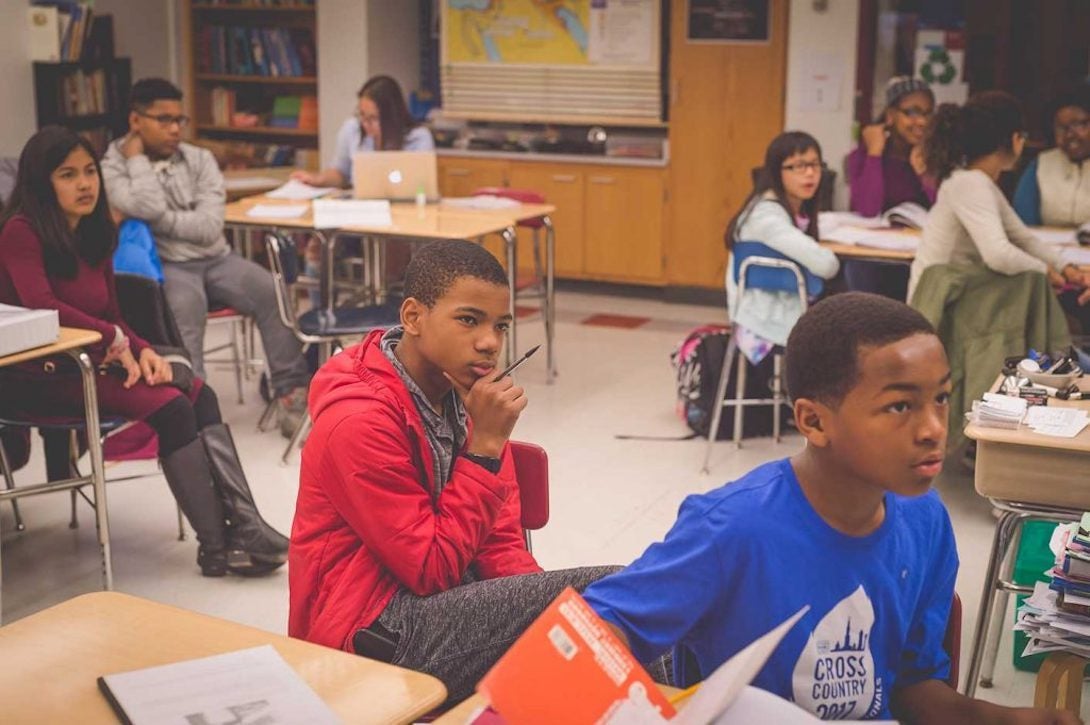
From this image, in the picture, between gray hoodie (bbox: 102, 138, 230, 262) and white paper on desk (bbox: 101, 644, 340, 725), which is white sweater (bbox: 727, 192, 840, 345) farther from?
white paper on desk (bbox: 101, 644, 340, 725)

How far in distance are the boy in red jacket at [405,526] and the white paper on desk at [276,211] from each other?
357 centimetres

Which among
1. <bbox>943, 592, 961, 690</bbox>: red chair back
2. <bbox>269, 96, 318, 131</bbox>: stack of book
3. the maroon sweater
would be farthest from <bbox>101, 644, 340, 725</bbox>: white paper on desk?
<bbox>269, 96, 318, 131</bbox>: stack of book

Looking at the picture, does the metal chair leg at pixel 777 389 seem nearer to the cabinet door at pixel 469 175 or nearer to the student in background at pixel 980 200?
the student in background at pixel 980 200

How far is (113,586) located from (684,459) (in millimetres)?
2063

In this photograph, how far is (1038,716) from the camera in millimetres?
1593

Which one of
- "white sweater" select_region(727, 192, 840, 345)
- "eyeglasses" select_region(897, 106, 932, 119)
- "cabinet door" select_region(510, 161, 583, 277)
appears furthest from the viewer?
"cabinet door" select_region(510, 161, 583, 277)

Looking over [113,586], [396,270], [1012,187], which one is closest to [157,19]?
[396,270]

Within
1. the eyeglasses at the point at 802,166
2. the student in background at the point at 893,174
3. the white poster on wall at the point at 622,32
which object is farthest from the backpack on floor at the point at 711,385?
the white poster on wall at the point at 622,32

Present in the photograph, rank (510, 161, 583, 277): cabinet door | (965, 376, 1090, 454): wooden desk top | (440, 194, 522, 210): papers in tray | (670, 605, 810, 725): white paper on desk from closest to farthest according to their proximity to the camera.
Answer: (670, 605, 810, 725): white paper on desk < (965, 376, 1090, 454): wooden desk top < (440, 194, 522, 210): papers in tray < (510, 161, 583, 277): cabinet door

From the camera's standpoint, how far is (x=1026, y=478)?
273 centimetres

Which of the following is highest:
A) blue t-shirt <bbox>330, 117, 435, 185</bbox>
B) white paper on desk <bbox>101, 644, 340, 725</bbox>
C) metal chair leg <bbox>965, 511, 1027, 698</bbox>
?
blue t-shirt <bbox>330, 117, 435, 185</bbox>

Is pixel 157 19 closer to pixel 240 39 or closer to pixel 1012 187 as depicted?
pixel 240 39

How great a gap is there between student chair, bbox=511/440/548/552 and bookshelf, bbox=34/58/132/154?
5.84 metres

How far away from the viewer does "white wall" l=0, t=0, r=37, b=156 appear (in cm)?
727
